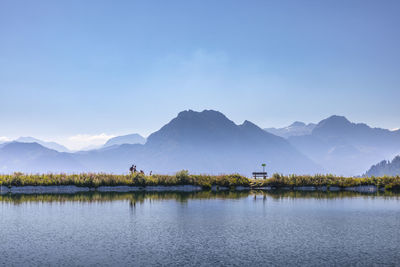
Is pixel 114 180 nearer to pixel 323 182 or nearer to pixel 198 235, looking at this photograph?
pixel 323 182

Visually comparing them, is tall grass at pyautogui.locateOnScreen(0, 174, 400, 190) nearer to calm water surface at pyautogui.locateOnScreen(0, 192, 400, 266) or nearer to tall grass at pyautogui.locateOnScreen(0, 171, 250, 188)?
tall grass at pyautogui.locateOnScreen(0, 171, 250, 188)

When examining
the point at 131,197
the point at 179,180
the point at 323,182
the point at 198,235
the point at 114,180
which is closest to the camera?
the point at 198,235

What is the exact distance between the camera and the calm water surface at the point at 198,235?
1889 centimetres

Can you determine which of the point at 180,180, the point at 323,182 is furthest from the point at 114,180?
the point at 323,182

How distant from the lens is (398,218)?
31.1 m

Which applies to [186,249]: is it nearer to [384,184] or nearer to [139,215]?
[139,215]

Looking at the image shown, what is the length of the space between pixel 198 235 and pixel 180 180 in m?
39.5

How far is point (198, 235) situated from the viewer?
952 inches

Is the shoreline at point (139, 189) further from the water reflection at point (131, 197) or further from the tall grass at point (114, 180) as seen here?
the water reflection at point (131, 197)

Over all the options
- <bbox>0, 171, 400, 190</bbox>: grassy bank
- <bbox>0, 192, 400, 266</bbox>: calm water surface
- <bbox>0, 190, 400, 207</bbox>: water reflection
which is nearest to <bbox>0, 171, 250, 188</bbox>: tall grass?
<bbox>0, 171, 400, 190</bbox>: grassy bank

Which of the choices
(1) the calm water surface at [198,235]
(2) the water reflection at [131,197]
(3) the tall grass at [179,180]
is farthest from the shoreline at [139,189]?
(1) the calm water surface at [198,235]

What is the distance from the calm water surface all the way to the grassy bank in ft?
67.9

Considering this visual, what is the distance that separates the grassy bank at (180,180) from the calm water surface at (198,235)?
2070 cm

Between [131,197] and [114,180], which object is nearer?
[131,197]
